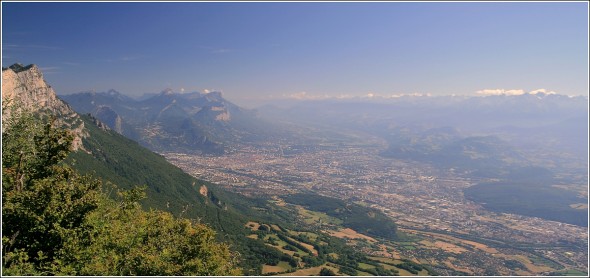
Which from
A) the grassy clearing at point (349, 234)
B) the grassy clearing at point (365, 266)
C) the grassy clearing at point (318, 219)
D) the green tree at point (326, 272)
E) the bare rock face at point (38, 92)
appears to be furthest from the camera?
the grassy clearing at point (318, 219)

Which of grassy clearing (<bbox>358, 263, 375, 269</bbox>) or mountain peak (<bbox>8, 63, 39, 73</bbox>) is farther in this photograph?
mountain peak (<bbox>8, 63, 39, 73</bbox>)

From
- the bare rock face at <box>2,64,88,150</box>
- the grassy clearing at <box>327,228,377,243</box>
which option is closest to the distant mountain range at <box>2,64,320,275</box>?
the bare rock face at <box>2,64,88,150</box>

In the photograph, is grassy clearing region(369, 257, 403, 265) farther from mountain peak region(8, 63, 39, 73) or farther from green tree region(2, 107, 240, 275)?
mountain peak region(8, 63, 39, 73)

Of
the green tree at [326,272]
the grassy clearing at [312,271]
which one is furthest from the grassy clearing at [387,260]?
the green tree at [326,272]

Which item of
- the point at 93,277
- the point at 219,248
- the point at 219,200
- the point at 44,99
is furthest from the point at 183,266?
the point at 44,99

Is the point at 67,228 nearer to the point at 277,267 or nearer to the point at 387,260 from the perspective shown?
the point at 277,267

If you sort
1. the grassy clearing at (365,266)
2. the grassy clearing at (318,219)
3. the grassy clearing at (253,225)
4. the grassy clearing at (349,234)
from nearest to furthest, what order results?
1. the grassy clearing at (365,266)
2. the grassy clearing at (253,225)
3. the grassy clearing at (349,234)
4. the grassy clearing at (318,219)

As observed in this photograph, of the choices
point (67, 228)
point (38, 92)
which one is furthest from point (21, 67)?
point (67, 228)

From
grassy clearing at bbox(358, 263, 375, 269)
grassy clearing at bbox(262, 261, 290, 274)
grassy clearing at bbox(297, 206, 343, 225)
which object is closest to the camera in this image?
grassy clearing at bbox(262, 261, 290, 274)

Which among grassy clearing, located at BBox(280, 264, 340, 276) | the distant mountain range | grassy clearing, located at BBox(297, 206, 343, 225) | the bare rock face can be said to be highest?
the bare rock face

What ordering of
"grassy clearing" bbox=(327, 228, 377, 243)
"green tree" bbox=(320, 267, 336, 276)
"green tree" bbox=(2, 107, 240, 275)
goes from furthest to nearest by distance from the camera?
"grassy clearing" bbox=(327, 228, 377, 243) < "green tree" bbox=(320, 267, 336, 276) < "green tree" bbox=(2, 107, 240, 275)

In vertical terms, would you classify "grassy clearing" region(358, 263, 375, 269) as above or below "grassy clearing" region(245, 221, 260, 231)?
below

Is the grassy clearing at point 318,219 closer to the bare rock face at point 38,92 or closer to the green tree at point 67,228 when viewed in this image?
the bare rock face at point 38,92
